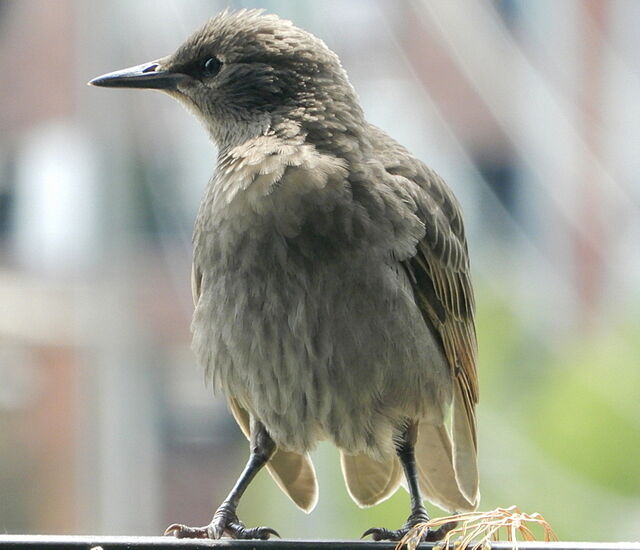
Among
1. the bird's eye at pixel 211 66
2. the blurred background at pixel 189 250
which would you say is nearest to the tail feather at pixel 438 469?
the bird's eye at pixel 211 66

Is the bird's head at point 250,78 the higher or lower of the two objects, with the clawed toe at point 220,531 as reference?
higher

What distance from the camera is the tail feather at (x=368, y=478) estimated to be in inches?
174

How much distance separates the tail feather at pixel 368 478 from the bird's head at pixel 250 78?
1105 mm

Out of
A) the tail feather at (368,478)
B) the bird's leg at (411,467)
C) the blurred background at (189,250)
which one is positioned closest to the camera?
the bird's leg at (411,467)

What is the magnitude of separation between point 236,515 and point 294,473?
350 mm

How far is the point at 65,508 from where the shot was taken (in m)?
14.5

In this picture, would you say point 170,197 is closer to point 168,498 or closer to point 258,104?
point 168,498

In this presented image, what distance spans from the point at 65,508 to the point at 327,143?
11.1 m

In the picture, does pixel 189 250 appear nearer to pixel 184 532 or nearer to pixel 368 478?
pixel 368 478

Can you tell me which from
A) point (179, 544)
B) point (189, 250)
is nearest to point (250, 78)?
point (179, 544)

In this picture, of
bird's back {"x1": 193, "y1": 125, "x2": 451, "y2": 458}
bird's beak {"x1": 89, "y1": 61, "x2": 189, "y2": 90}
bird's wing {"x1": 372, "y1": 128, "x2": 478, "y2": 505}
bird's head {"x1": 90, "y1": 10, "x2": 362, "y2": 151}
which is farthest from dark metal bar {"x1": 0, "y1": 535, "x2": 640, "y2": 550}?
bird's beak {"x1": 89, "y1": 61, "x2": 189, "y2": 90}

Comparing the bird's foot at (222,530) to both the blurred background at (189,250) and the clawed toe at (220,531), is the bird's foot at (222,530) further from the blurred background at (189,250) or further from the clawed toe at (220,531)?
the blurred background at (189,250)

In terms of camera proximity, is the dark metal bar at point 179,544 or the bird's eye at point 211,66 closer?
the dark metal bar at point 179,544

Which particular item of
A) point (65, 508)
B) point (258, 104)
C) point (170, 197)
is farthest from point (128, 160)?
point (258, 104)
